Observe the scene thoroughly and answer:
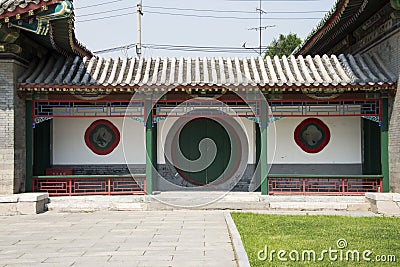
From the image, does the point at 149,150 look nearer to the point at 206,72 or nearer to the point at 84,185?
the point at 84,185

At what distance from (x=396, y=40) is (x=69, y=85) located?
657 centimetres

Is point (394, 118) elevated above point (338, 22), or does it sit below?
below

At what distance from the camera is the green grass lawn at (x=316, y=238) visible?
5.99m

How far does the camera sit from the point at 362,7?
10375 millimetres

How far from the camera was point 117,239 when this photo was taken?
7664mm

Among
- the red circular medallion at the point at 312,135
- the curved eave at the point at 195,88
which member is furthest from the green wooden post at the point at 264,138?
the red circular medallion at the point at 312,135

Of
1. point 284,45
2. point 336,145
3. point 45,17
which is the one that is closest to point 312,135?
point 336,145

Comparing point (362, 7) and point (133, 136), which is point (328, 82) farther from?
point (133, 136)

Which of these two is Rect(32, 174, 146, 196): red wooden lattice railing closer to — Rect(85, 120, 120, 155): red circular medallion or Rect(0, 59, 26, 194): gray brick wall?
Rect(0, 59, 26, 194): gray brick wall

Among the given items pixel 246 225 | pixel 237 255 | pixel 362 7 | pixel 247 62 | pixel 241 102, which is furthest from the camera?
Answer: pixel 247 62

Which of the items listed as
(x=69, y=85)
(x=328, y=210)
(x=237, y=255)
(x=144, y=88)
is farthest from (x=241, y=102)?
(x=237, y=255)

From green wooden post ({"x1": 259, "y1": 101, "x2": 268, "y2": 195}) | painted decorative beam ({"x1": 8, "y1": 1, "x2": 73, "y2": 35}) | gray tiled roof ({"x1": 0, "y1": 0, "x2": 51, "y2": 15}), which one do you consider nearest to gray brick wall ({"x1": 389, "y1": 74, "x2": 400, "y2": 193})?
green wooden post ({"x1": 259, "y1": 101, "x2": 268, "y2": 195})

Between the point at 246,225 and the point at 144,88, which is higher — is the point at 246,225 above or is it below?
below

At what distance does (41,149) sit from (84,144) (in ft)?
3.23
